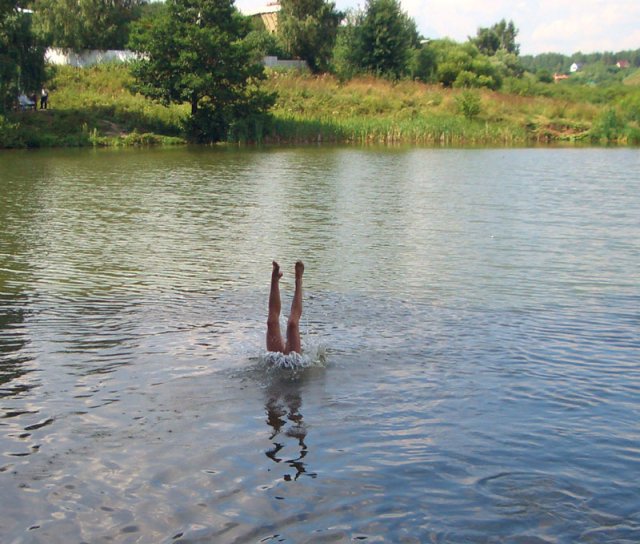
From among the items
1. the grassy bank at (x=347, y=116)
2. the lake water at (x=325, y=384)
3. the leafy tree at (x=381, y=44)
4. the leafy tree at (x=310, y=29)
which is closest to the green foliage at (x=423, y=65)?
the leafy tree at (x=381, y=44)

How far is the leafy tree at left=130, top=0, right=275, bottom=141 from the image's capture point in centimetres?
4941

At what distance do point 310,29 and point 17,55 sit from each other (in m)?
33.6

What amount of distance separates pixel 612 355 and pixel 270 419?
4673mm

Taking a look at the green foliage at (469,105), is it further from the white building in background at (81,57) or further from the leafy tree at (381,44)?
the white building in background at (81,57)

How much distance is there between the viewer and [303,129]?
54062 mm

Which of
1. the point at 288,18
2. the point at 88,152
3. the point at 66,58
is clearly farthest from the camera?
the point at 288,18

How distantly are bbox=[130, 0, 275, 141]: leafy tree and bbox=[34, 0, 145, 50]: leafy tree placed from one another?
13.5m

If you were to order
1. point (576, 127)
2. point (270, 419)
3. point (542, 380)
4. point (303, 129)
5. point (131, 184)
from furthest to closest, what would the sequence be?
1. point (576, 127)
2. point (303, 129)
3. point (131, 184)
4. point (542, 380)
5. point (270, 419)

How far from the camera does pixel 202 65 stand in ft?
165

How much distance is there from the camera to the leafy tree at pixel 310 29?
73.6m

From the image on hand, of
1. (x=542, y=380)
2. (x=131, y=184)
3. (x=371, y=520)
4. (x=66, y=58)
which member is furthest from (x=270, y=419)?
(x=66, y=58)

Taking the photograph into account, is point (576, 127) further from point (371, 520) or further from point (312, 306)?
point (371, 520)

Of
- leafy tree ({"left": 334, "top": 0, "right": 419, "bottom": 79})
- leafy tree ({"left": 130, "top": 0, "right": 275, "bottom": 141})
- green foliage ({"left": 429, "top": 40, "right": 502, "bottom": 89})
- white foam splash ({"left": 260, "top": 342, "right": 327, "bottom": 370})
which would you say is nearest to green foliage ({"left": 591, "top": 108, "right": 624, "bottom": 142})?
green foliage ({"left": 429, "top": 40, "right": 502, "bottom": 89})

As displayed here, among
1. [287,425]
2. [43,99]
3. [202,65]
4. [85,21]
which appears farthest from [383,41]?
[287,425]
